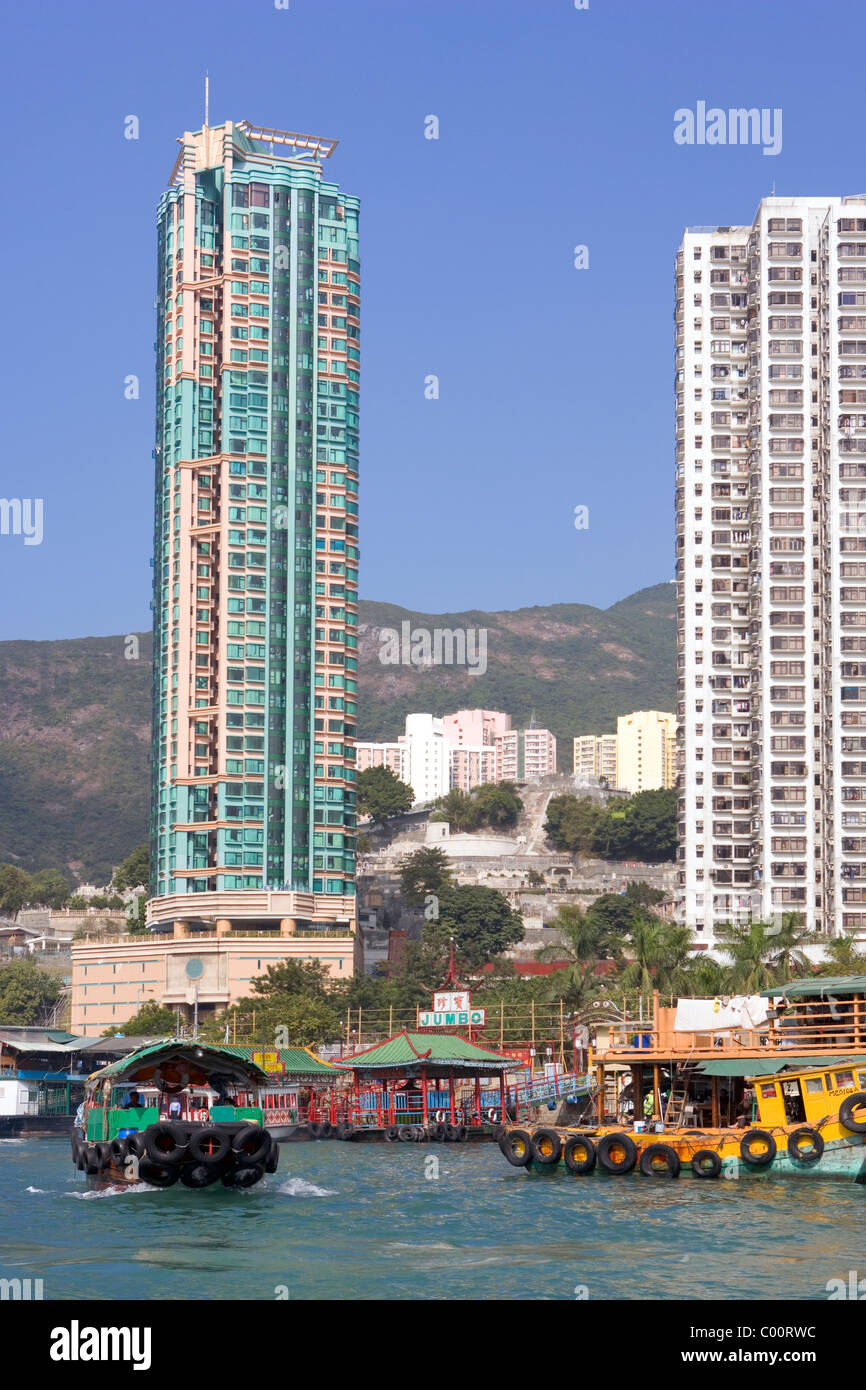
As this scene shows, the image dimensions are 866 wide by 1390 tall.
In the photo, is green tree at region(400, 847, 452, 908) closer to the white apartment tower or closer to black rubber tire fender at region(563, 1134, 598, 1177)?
the white apartment tower

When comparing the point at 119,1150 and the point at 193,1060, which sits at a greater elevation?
the point at 193,1060

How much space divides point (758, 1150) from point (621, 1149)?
3.98 metres

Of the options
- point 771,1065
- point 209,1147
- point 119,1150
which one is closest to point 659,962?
point 771,1065

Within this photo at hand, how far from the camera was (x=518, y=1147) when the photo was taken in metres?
57.0

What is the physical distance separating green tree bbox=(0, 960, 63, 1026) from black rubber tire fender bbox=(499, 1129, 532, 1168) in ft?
361

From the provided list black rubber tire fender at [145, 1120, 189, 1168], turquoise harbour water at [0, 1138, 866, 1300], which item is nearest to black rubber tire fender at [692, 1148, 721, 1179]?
turquoise harbour water at [0, 1138, 866, 1300]

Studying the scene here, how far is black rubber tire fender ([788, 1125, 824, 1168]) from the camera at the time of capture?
51.9 meters

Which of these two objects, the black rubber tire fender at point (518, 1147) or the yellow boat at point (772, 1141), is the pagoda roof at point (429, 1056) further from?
the yellow boat at point (772, 1141)

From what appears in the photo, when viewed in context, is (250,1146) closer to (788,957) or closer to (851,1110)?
(851,1110)

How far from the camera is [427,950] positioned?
157875 mm

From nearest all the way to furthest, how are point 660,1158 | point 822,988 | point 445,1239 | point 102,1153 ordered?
1. point 445,1239
2. point 660,1158
3. point 102,1153
4. point 822,988

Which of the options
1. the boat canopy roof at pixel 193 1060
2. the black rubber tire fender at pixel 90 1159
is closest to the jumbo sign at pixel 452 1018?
the boat canopy roof at pixel 193 1060
